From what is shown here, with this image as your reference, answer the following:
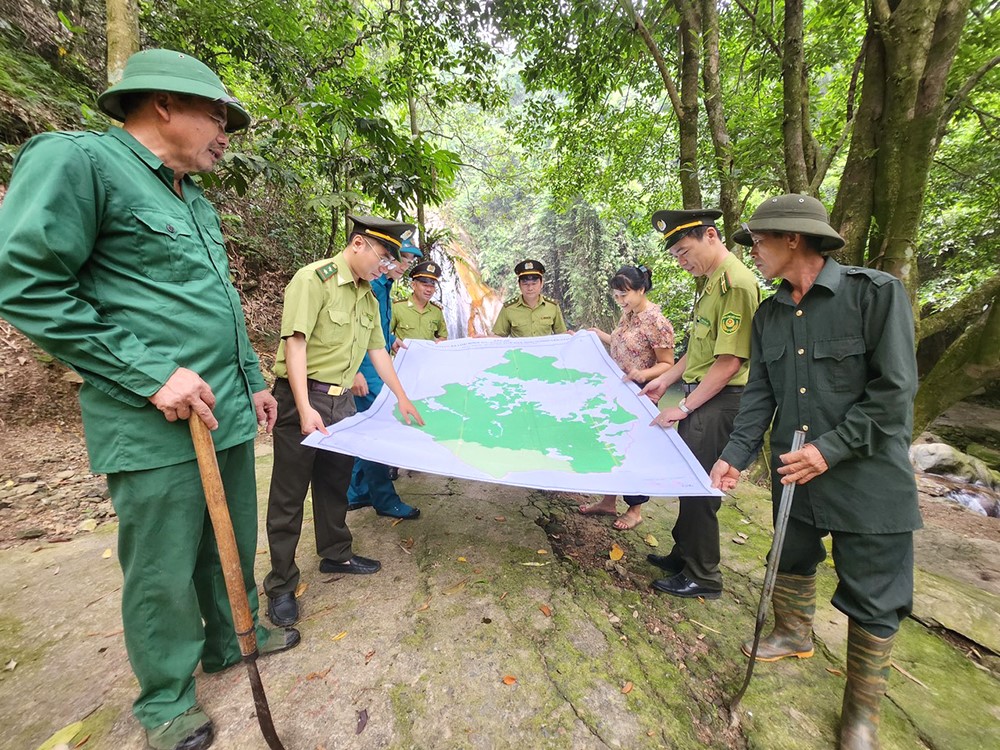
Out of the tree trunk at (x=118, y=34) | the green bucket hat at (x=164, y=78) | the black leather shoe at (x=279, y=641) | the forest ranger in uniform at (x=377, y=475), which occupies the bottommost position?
the black leather shoe at (x=279, y=641)

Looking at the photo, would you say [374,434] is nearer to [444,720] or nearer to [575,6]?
[444,720]

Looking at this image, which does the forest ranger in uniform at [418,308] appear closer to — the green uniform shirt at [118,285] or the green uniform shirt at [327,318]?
the green uniform shirt at [327,318]

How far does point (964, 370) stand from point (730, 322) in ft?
9.61

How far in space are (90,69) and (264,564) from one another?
21.4ft

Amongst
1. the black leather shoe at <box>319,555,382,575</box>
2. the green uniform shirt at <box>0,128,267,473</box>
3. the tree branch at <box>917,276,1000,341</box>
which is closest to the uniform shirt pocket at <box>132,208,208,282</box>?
the green uniform shirt at <box>0,128,267,473</box>

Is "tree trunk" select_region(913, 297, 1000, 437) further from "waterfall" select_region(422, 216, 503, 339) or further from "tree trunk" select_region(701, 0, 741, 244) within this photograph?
"waterfall" select_region(422, 216, 503, 339)

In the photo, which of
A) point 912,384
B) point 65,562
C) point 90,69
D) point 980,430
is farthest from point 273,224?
point 980,430

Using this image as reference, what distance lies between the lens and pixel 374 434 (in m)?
2.23

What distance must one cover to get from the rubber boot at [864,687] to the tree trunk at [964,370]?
2610 mm

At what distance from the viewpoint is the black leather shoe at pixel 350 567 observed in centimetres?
241

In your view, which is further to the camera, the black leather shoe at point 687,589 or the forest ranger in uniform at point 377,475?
the forest ranger in uniform at point 377,475

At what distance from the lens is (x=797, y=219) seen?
1.50 metres

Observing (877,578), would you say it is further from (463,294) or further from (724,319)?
(463,294)

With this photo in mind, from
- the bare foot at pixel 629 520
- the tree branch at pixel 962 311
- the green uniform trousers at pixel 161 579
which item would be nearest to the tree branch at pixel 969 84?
the tree branch at pixel 962 311
